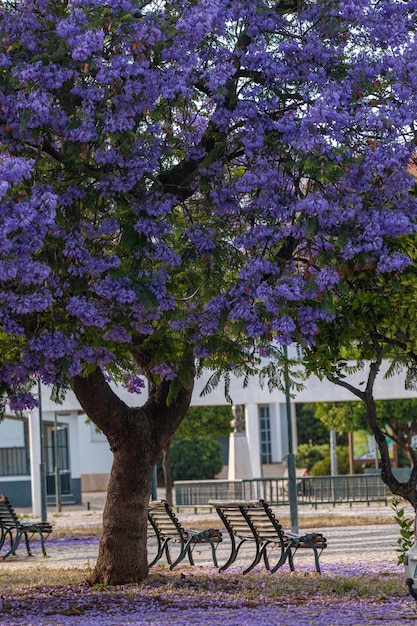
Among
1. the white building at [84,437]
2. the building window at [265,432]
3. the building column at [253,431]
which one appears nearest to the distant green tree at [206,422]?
the white building at [84,437]

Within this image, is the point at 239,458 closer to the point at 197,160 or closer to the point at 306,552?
the point at 306,552

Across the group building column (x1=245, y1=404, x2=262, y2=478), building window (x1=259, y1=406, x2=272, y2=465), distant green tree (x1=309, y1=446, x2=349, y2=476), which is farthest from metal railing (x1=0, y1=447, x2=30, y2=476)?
building window (x1=259, y1=406, x2=272, y2=465)

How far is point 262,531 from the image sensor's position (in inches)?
594

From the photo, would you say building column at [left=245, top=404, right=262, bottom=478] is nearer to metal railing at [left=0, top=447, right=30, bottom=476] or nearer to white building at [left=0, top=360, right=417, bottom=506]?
white building at [left=0, top=360, right=417, bottom=506]

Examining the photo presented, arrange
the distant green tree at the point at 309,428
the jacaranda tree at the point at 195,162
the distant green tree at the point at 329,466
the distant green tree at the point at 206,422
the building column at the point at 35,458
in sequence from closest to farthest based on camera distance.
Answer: the jacaranda tree at the point at 195,162 < the building column at the point at 35,458 < the distant green tree at the point at 206,422 < the distant green tree at the point at 329,466 < the distant green tree at the point at 309,428

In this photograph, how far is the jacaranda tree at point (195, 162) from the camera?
9.76 meters

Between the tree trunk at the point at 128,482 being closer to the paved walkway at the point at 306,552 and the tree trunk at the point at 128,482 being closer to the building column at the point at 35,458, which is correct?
the paved walkway at the point at 306,552

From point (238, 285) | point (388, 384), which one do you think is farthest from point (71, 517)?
point (238, 285)

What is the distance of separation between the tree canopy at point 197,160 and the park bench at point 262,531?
13.3 ft

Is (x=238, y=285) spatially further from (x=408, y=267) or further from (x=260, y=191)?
(x=408, y=267)

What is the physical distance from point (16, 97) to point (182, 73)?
4.52 ft

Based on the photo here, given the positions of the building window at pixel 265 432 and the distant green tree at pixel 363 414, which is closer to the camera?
the distant green tree at pixel 363 414

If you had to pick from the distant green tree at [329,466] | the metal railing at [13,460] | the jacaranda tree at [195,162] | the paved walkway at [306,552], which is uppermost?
the jacaranda tree at [195,162]

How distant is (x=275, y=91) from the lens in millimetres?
10703
